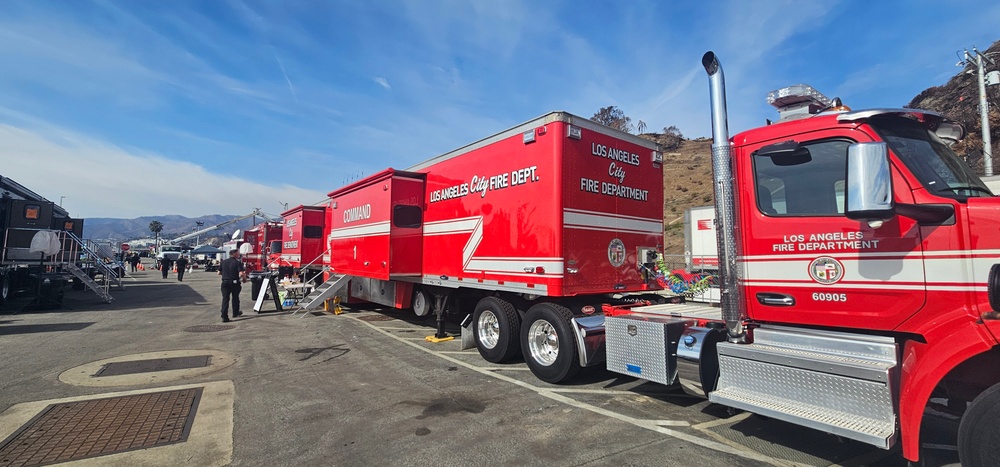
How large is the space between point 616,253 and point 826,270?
296 centimetres

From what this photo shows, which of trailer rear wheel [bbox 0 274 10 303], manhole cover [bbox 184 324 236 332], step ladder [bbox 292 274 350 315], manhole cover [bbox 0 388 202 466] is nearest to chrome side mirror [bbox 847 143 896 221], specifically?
manhole cover [bbox 0 388 202 466]

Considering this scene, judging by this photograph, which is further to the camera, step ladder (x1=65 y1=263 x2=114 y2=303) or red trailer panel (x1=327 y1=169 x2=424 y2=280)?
step ladder (x1=65 y1=263 x2=114 y2=303)

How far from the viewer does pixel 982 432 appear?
268 cm

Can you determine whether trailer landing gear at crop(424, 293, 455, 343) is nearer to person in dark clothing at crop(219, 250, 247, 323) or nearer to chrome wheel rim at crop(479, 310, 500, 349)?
chrome wheel rim at crop(479, 310, 500, 349)

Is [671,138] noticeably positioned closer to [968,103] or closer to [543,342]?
[968,103]

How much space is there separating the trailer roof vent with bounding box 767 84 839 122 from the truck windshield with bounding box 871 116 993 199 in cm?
65

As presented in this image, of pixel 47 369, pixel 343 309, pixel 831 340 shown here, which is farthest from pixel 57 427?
pixel 343 309

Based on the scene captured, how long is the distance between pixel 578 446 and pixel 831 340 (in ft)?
6.95

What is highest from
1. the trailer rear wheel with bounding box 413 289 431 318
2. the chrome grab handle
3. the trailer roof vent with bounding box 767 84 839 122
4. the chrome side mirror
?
the trailer roof vent with bounding box 767 84 839 122

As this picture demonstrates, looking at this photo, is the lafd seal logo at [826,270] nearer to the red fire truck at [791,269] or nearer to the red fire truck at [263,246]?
the red fire truck at [791,269]

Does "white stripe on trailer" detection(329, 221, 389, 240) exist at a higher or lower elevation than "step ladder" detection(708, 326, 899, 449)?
higher

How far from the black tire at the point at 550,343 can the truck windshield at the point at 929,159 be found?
11.3 ft

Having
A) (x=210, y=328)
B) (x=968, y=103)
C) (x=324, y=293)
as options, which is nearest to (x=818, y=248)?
(x=324, y=293)

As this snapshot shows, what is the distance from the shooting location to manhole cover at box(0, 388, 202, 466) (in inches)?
149
